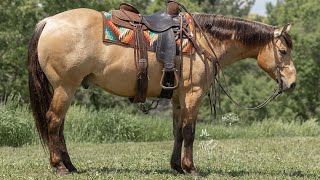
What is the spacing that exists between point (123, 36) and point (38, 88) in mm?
1301

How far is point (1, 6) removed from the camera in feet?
77.2

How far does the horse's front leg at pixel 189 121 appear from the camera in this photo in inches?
292

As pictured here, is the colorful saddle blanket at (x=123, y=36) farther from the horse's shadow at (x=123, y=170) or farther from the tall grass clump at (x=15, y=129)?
the tall grass clump at (x=15, y=129)

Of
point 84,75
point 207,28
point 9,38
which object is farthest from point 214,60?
point 9,38

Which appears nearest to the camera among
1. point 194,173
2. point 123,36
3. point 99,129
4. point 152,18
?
point 123,36

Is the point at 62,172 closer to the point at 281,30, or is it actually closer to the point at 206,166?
the point at 206,166

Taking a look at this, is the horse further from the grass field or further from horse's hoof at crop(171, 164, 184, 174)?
the grass field

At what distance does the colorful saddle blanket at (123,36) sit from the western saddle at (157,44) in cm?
5

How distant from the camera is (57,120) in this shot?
713 cm

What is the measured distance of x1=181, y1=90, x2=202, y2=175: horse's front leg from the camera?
7426 mm

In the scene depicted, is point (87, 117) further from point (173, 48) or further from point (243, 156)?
point (173, 48)

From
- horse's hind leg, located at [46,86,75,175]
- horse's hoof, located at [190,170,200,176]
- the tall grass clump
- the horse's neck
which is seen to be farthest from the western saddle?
the tall grass clump

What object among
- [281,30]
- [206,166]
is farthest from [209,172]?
[281,30]

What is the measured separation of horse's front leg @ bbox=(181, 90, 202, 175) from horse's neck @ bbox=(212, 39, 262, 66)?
737 mm
